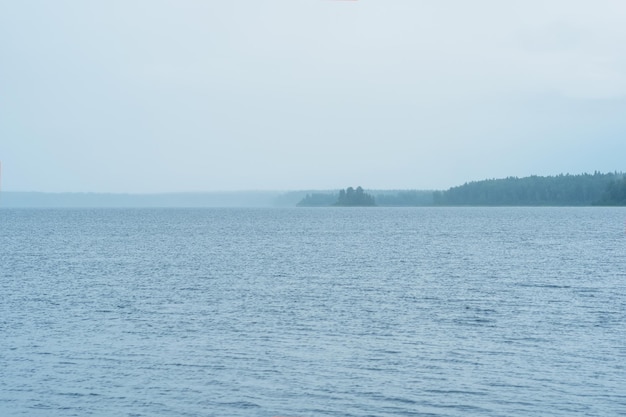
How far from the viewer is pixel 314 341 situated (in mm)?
28219

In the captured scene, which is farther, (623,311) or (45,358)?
(623,311)

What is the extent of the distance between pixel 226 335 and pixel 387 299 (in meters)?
11.7

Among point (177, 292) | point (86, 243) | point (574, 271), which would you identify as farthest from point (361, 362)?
point (86, 243)

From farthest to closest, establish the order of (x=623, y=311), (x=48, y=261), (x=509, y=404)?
1. (x=48, y=261)
2. (x=623, y=311)
3. (x=509, y=404)

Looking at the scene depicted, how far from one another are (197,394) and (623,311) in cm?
2041

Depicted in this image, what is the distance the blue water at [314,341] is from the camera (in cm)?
2106

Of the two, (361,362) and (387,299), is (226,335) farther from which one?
(387,299)

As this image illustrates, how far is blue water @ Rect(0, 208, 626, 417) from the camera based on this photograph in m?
21.1

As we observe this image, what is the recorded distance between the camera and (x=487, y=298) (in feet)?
131

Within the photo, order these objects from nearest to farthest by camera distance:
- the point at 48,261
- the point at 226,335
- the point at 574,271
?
the point at 226,335 < the point at 574,271 < the point at 48,261

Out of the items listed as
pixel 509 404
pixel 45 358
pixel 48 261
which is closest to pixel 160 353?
pixel 45 358

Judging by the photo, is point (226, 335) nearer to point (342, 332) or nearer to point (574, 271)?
point (342, 332)

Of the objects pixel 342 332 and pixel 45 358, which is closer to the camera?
pixel 45 358

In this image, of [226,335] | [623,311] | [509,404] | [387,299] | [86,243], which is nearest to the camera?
[509,404]
